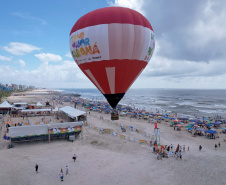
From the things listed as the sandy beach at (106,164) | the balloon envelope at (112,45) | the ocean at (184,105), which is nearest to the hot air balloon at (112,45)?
the balloon envelope at (112,45)

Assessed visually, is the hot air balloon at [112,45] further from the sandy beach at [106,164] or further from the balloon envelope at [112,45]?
the sandy beach at [106,164]

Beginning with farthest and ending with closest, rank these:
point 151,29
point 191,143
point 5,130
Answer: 1. point 5,130
2. point 191,143
3. point 151,29

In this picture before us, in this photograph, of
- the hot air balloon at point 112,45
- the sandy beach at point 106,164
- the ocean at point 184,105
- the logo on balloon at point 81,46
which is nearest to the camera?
the hot air balloon at point 112,45

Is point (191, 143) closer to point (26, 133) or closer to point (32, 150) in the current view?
point (32, 150)

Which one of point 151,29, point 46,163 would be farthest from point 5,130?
point 151,29

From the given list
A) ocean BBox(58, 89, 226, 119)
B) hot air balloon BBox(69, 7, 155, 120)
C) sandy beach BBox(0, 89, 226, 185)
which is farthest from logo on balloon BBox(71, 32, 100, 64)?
ocean BBox(58, 89, 226, 119)

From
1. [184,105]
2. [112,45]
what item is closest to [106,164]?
[112,45]

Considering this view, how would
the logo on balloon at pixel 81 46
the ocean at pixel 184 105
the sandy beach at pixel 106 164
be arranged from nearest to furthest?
1. the logo on balloon at pixel 81 46
2. the sandy beach at pixel 106 164
3. the ocean at pixel 184 105
